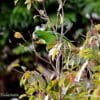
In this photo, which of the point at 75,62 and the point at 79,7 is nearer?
the point at 75,62

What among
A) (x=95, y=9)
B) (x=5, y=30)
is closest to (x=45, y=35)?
(x=95, y=9)

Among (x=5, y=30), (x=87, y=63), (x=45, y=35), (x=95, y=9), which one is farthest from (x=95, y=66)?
(x=5, y=30)

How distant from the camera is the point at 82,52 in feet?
6.12

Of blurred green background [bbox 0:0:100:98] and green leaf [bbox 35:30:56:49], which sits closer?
green leaf [bbox 35:30:56:49]

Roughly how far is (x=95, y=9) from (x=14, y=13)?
877 millimetres

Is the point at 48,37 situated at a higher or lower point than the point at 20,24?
lower

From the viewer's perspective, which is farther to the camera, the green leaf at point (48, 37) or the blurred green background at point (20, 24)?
the blurred green background at point (20, 24)

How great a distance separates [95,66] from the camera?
6.31 ft

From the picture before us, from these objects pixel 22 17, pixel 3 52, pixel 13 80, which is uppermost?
pixel 22 17

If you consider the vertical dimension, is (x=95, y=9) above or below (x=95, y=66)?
above

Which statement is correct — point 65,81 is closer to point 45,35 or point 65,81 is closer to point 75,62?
point 75,62

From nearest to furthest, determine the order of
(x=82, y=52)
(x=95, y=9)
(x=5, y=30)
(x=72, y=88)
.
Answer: (x=82, y=52), (x=72, y=88), (x=95, y=9), (x=5, y=30)

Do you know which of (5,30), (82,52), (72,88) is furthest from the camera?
(5,30)

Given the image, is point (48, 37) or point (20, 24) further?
point (20, 24)
